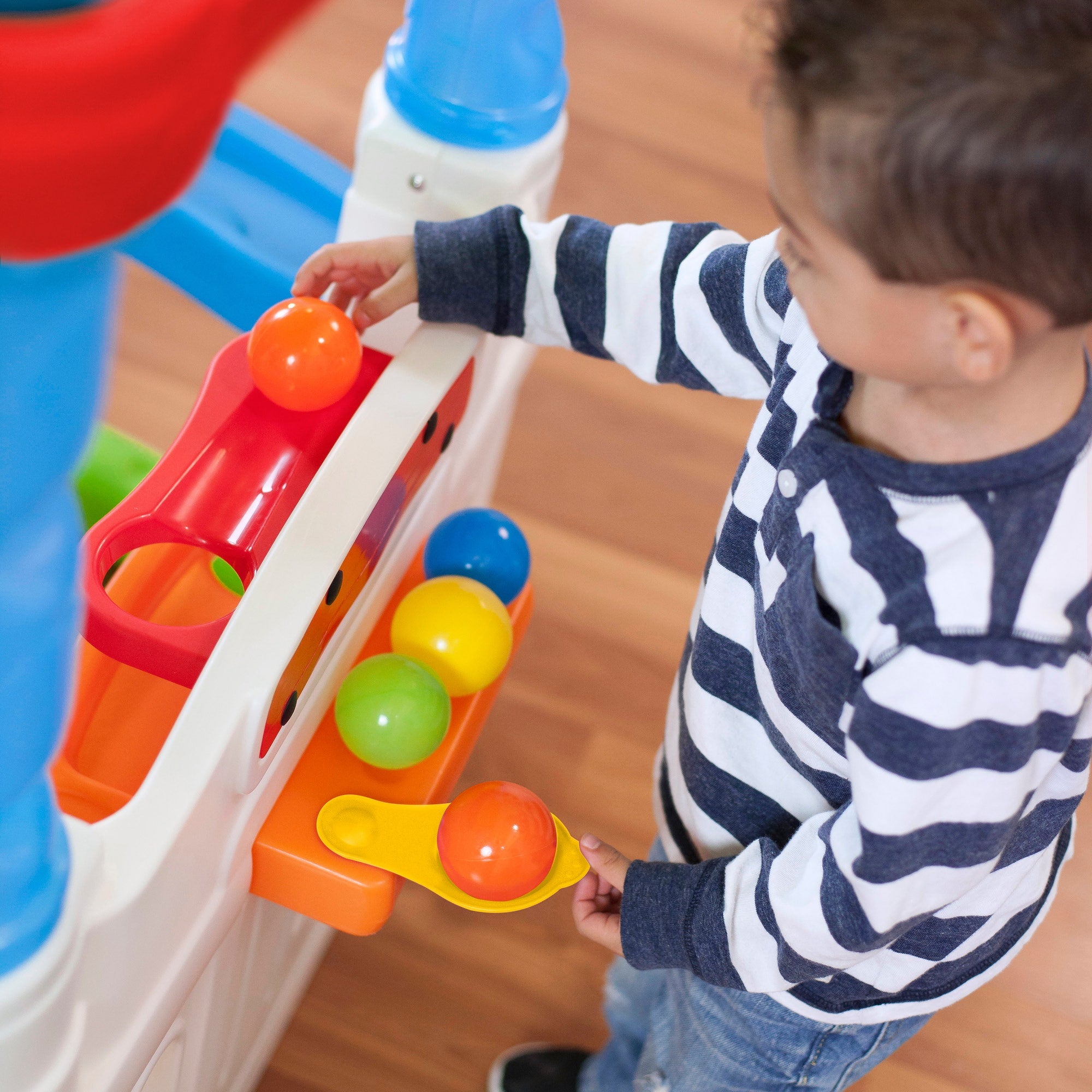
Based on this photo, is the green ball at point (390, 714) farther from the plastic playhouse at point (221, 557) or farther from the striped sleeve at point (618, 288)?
the striped sleeve at point (618, 288)

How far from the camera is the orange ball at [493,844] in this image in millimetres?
630

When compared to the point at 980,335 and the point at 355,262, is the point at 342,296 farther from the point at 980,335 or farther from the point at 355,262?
the point at 980,335

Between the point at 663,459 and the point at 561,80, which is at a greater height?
the point at 561,80

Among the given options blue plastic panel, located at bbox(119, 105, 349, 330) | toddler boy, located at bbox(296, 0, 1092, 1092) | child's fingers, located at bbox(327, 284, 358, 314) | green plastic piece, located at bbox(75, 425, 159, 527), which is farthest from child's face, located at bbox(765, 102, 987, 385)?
green plastic piece, located at bbox(75, 425, 159, 527)

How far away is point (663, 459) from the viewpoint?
1.47 m

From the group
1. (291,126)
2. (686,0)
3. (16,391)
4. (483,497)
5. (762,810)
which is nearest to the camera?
(16,391)

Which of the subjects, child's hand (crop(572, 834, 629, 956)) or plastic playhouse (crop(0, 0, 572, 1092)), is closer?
plastic playhouse (crop(0, 0, 572, 1092))

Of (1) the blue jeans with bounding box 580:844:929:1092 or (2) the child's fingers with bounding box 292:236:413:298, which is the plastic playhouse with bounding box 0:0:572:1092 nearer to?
(2) the child's fingers with bounding box 292:236:413:298

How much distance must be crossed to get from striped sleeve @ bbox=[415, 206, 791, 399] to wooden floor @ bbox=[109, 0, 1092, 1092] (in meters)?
0.21

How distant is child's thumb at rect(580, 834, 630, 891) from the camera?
0.68m

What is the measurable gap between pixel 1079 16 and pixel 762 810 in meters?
0.43

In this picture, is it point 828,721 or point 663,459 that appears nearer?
point 828,721

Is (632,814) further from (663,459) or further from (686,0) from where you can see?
(686,0)

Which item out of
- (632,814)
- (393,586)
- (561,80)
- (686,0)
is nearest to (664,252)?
(561,80)
